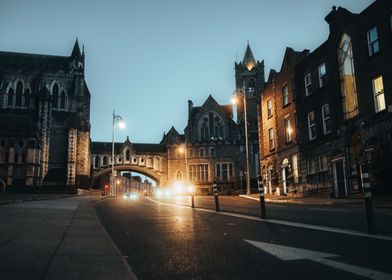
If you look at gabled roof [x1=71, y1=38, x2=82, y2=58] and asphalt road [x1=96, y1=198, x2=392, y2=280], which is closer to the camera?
asphalt road [x1=96, y1=198, x2=392, y2=280]

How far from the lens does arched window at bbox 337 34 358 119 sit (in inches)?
930

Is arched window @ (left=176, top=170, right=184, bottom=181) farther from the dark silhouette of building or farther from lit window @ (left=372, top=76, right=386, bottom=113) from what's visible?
lit window @ (left=372, top=76, right=386, bottom=113)

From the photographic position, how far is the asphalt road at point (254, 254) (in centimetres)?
365

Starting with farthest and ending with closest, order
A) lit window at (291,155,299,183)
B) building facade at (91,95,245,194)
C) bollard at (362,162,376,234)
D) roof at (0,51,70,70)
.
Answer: building facade at (91,95,245,194), roof at (0,51,70,70), lit window at (291,155,299,183), bollard at (362,162,376,234)

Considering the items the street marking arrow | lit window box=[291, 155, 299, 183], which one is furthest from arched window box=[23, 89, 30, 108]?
the street marking arrow

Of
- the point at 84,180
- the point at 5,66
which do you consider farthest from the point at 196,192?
the point at 5,66

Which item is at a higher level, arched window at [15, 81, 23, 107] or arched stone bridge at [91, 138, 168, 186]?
arched window at [15, 81, 23, 107]

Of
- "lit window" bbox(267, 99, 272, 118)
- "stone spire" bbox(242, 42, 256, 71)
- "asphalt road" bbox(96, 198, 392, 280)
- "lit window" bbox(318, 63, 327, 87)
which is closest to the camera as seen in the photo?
"asphalt road" bbox(96, 198, 392, 280)

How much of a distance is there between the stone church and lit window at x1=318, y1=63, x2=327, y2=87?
4002 cm

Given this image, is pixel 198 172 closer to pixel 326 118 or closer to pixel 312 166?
pixel 312 166

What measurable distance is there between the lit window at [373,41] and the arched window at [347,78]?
1.74 m

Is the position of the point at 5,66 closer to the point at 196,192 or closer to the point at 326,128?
the point at 196,192

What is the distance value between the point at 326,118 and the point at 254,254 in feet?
78.0

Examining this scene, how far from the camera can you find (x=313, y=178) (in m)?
27.9
